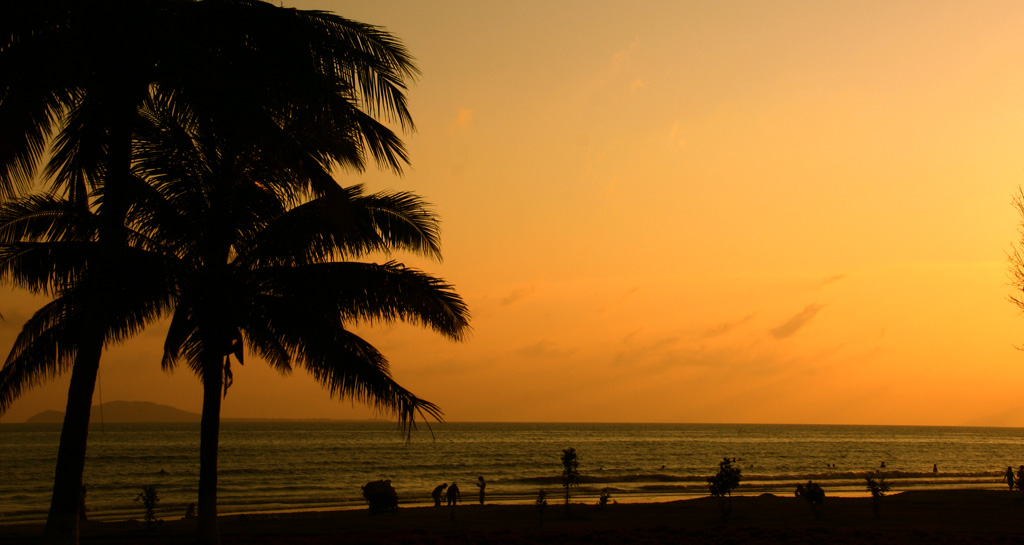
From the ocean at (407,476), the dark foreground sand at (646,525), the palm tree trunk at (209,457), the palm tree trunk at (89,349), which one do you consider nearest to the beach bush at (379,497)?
the dark foreground sand at (646,525)

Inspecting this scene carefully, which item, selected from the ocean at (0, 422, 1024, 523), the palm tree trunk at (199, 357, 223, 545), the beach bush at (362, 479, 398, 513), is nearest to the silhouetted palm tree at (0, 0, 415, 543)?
the palm tree trunk at (199, 357, 223, 545)

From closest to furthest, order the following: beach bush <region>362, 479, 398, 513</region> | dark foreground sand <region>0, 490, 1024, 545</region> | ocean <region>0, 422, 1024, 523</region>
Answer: dark foreground sand <region>0, 490, 1024, 545</region> → beach bush <region>362, 479, 398, 513</region> → ocean <region>0, 422, 1024, 523</region>

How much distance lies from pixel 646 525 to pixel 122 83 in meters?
14.8

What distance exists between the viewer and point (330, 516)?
21.5 m

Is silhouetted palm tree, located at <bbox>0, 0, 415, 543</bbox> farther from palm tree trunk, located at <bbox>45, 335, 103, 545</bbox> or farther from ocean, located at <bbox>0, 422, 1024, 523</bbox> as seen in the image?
ocean, located at <bbox>0, 422, 1024, 523</bbox>

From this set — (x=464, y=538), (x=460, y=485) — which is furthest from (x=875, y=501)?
(x=460, y=485)

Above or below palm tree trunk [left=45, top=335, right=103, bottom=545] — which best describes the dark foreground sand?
below

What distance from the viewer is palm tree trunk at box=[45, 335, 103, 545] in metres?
7.28

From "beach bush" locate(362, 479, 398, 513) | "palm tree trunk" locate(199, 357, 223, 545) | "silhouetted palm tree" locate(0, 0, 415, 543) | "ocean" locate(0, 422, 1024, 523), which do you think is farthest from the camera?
"ocean" locate(0, 422, 1024, 523)

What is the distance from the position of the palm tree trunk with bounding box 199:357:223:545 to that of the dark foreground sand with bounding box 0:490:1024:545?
1.97m

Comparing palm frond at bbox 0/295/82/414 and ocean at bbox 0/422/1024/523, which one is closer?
palm frond at bbox 0/295/82/414

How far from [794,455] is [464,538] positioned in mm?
71201

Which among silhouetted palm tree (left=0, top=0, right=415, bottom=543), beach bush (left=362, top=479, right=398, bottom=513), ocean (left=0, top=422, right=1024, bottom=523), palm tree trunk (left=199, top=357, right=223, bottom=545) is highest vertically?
silhouetted palm tree (left=0, top=0, right=415, bottom=543)

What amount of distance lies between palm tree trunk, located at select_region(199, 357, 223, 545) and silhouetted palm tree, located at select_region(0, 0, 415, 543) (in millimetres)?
3069
